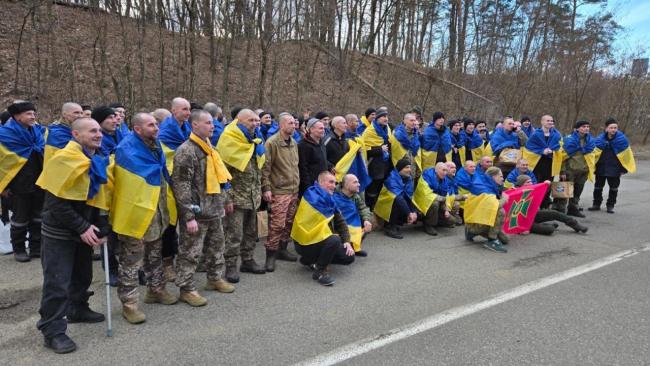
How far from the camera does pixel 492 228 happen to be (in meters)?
6.71

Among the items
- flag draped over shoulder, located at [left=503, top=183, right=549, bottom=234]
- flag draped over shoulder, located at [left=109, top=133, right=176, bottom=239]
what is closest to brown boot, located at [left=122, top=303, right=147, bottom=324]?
flag draped over shoulder, located at [left=109, top=133, right=176, bottom=239]

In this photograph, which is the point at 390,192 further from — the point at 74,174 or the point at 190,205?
the point at 74,174

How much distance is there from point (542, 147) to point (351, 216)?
5.41 meters

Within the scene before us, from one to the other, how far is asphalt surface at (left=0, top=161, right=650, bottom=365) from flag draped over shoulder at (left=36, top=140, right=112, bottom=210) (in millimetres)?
1267

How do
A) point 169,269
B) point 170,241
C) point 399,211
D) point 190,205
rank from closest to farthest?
point 190,205, point 170,241, point 169,269, point 399,211

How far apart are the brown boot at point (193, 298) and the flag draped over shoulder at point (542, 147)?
24.9ft

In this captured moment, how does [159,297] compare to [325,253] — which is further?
[325,253]

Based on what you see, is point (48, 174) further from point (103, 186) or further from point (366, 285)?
point (366, 285)

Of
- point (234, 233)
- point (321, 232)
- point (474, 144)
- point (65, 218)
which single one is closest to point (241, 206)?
point (234, 233)

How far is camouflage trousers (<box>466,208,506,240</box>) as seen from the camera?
6.69m

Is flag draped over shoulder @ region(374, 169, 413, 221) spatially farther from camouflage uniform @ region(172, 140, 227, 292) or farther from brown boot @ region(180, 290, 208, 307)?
brown boot @ region(180, 290, 208, 307)

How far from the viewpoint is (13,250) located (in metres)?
5.84

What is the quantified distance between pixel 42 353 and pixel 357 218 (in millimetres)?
3820

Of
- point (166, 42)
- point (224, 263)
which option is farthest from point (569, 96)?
point (224, 263)
